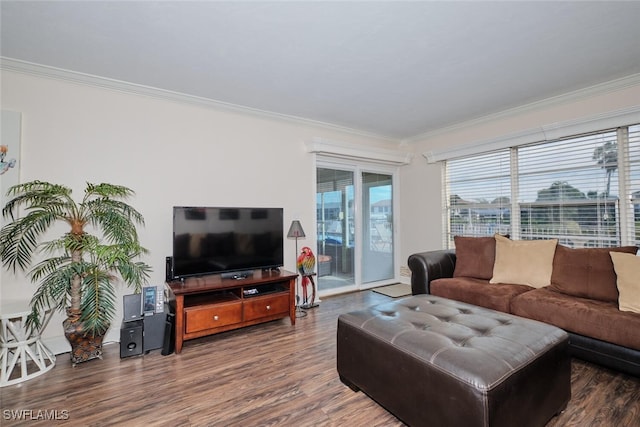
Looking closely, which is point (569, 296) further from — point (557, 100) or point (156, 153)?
point (156, 153)

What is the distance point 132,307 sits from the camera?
8.20 feet

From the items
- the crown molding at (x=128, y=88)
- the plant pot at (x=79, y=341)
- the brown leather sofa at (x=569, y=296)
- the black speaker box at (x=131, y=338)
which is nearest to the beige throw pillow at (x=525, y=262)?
the brown leather sofa at (x=569, y=296)

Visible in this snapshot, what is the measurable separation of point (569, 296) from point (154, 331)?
11.7 feet

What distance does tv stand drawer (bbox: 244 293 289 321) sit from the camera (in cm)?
282

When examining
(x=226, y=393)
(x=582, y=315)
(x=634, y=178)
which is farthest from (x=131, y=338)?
(x=634, y=178)

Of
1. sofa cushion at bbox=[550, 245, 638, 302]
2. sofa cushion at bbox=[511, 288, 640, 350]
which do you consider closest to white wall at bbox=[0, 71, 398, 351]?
sofa cushion at bbox=[511, 288, 640, 350]

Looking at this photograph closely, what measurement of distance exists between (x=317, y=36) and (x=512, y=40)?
4.70 ft

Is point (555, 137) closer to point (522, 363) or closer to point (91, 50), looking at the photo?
point (522, 363)

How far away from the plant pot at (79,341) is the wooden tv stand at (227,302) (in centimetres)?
63

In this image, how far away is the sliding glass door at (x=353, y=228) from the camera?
4219 mm

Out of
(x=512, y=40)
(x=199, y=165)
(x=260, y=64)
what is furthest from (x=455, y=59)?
(x=199, y=165)

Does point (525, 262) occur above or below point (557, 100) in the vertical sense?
below

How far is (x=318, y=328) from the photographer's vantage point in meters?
3.02

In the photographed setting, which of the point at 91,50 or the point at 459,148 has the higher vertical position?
the point at 91,50
